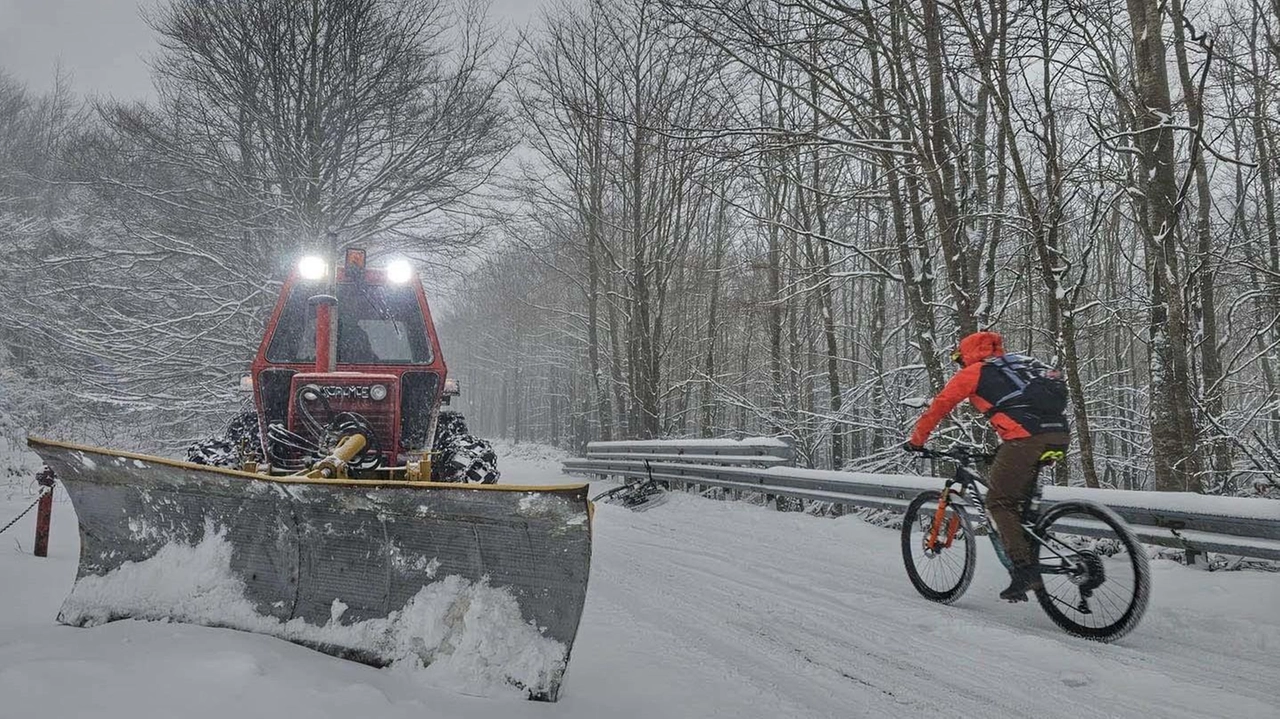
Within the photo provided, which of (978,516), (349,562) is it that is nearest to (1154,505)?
(978,516)

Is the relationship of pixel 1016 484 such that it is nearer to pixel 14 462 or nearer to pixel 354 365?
pixel 354 365

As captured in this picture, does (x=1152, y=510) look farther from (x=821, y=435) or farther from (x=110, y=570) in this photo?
(x=821, y=435)

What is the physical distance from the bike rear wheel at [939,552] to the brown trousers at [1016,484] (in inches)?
12.9

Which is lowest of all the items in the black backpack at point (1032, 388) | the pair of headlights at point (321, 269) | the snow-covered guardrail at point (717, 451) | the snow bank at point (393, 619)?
the snow bank at point (393, 619)

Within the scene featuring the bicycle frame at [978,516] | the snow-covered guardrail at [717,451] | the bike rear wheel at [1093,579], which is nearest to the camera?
the bike rear wheel at [1093,579]

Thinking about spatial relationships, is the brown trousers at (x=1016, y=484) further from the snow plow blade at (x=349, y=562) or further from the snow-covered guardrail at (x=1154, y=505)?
the snow plow blade at (x=349, y=562)

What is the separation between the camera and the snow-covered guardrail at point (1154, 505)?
382 centimetres

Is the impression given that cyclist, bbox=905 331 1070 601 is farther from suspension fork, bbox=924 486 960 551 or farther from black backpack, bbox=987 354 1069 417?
suspension fork, bbox=924 486 960 551

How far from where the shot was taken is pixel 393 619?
2.77m

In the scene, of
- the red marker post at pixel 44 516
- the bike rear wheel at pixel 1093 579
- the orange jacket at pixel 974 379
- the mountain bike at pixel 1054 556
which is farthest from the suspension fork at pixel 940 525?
the red marker post at pixel 44 516

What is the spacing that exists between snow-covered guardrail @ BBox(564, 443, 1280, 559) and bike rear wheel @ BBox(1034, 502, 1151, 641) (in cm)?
72

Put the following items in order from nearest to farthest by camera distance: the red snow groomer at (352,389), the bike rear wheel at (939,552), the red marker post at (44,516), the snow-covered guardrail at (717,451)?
1. the bike rear wheel at (939,552)
2. the red snow groomer at (352,389)
3. the red marker post at (44,516)
4. the snow-covered guardrail at (717,451)

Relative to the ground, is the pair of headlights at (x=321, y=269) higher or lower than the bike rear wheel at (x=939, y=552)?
higher

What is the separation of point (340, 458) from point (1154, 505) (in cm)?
538
